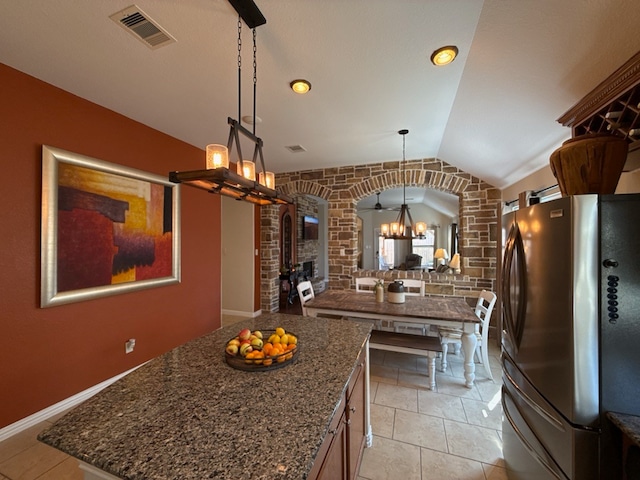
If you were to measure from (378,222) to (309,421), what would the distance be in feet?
29.7

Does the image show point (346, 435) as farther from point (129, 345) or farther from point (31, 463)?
point (129, 345)

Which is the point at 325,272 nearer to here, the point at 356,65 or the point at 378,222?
the point at 378,222

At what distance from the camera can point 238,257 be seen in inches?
193

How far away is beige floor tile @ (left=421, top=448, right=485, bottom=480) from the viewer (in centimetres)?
165

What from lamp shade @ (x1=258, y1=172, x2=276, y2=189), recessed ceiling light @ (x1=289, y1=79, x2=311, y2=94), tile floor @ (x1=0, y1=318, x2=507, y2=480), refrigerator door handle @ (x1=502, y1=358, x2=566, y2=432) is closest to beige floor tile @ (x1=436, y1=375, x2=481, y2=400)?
tile floor @ (x1=0, y1=318, x2=507, y2=480)

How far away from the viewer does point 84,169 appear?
2.30m

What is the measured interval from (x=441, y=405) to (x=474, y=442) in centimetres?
42

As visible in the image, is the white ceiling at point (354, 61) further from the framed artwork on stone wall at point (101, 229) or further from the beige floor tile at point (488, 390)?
the beige floor tile at point (488, 390)

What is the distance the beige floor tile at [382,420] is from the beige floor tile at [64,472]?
78.0 inches

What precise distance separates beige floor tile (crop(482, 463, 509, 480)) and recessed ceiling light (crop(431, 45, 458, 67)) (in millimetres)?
2752

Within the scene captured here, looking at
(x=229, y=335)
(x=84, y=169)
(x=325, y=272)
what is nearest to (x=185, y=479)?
(x=229, y=335)

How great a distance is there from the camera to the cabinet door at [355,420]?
1.30 meters

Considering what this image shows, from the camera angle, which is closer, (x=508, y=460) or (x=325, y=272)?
(x=508, y=460)

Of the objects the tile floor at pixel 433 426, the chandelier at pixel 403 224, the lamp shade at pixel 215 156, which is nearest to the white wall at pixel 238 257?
the chandelier at pixel 403 224
